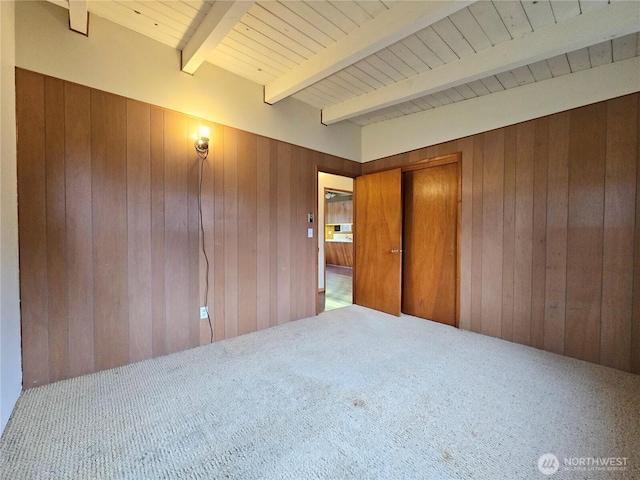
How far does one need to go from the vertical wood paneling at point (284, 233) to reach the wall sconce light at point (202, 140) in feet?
2.95

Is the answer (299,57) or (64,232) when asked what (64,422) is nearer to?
(64,232)

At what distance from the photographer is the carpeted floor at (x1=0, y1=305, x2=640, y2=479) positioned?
1325mm

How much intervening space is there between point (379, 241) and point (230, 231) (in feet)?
7.02

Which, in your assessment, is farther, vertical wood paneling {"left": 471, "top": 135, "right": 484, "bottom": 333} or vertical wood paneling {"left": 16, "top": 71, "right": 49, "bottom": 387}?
vertical wood paneling {"left": 471, "top": 135, "right": 484, "bottom": 333}

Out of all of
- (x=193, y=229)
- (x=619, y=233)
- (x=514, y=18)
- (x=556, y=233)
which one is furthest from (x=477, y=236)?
(x=193, y=229)

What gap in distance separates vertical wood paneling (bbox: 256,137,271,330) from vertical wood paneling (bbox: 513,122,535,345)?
2.72 meters

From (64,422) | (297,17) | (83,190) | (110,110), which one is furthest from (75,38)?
(64,422)

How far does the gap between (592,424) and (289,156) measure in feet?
11.3

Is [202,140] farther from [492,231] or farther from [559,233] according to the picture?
[559,233]

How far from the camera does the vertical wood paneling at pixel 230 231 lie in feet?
9.31

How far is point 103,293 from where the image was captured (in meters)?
2.19

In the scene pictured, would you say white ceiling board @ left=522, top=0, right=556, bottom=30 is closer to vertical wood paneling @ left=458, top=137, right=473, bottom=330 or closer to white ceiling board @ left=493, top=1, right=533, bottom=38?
white ceiling board @ left=493, top=1, right=533, bottom=38

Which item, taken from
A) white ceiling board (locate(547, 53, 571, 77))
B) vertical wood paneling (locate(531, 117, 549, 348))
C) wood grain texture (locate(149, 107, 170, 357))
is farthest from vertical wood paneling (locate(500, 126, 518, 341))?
wood grain texture (locate(149, 107, 170, 357))

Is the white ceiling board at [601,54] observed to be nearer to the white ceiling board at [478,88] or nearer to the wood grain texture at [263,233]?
the white ceiling board at [478,88]
